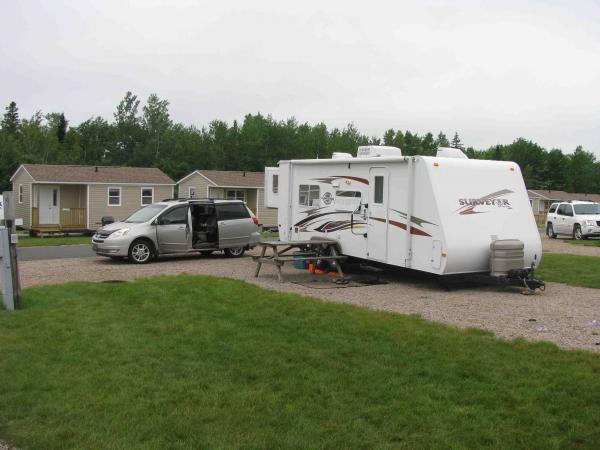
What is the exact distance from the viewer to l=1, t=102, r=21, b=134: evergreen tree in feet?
215

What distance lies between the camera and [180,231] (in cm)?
1736

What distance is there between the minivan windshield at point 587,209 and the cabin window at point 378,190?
63.4ft

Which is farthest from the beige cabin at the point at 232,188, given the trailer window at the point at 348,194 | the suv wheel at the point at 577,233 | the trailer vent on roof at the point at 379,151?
the trailer vent on roof at the point at 379,151

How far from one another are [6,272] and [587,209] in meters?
26.6

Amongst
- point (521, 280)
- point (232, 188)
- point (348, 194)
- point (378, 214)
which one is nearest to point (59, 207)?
point (232, 188)

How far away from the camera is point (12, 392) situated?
5.93 metres

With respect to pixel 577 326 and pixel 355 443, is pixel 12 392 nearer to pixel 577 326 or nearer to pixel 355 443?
pixel 355 443

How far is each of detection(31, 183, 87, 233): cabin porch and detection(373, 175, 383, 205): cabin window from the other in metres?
22.4

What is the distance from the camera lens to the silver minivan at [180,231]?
54.9ft

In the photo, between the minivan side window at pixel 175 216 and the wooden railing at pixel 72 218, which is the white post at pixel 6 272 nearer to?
the minivan side window at pixel 175 216

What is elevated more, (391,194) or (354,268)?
(391,194)

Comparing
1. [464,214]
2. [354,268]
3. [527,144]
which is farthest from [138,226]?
[527,144]

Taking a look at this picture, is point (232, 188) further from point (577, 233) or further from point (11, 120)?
point (11, 120)

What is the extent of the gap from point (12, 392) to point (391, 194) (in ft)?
27.8
